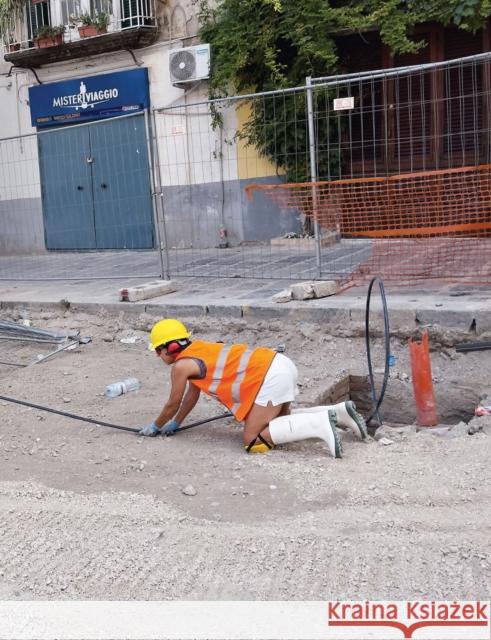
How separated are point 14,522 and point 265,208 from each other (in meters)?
10.5

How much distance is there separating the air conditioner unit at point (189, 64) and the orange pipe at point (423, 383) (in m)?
9.48

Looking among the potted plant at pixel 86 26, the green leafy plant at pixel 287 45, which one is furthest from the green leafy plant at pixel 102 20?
the green leafy plant at pixel 287 45

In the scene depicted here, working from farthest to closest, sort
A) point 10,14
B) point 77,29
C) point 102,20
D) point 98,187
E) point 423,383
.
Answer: point 10,14 → point 98,187 → point 77,29 → point 102,20 → point 423,383

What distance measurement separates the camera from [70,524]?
4148 mm

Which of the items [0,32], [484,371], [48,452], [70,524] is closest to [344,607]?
[70,524]

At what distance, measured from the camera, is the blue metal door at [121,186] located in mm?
15102

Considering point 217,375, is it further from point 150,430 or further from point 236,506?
point 236,506

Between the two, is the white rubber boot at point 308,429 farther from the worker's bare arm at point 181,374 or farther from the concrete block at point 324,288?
the concrete block at point 324,288

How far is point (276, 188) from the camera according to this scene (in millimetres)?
9297

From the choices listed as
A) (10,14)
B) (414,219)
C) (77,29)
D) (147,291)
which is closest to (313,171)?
(414,219)

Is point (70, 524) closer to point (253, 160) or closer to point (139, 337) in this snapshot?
point (139, 337)

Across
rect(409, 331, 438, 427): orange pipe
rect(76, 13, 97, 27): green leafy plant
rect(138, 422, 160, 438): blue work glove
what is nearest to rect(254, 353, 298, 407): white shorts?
rect(138, 422, 160, 438): blue work glove

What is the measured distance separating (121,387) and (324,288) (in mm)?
2620

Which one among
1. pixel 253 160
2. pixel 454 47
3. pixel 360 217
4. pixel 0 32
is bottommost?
pixel 360 217
